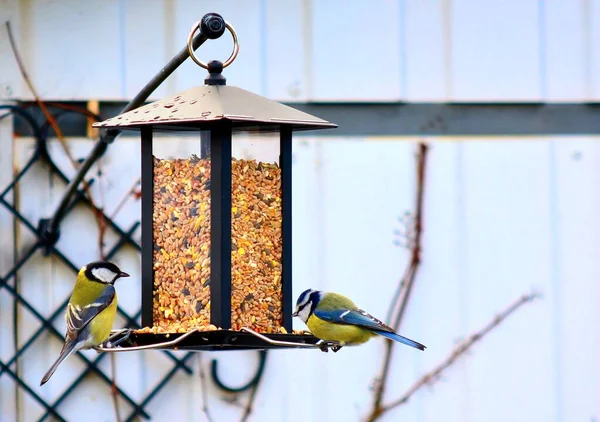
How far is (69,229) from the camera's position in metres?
4.49

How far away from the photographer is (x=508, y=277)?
484cm

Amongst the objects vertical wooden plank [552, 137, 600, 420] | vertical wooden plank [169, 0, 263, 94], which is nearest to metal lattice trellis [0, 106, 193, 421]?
vertical wooden plank [169, 0, 263, 94]

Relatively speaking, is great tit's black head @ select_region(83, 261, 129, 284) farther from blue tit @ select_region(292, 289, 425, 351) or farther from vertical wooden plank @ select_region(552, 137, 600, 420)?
vertical wooden plank @ select_region(552, 137, 600, 420)

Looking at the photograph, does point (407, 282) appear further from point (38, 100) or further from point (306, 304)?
point (38, 100)

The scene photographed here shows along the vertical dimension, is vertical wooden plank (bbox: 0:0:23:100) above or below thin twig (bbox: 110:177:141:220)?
above

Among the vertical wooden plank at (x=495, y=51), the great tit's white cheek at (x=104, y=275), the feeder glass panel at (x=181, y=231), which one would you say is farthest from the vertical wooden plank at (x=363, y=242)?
the feeder glass panel at (x=181, y=231)

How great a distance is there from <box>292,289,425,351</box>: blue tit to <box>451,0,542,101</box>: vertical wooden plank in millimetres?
1587

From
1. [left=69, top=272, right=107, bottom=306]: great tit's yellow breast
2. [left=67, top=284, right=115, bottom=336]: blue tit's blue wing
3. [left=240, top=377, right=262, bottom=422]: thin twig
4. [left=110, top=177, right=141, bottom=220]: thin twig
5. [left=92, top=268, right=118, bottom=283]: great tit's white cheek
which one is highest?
[left=110, top=177, right=141, bottom=220]: thin twig

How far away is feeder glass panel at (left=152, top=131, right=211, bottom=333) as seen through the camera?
3125 mm

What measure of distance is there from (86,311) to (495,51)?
7.69 feet

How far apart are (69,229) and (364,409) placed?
1.42m

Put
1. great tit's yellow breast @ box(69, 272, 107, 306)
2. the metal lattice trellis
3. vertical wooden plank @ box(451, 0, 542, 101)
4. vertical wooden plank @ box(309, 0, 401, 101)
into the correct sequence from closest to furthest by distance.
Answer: great tit's yellow breast @ box(69, 272, 107, 306) → the metal lattice trellis → vertical wooden plank @ box(309, 0, 401, 101) → vertical wooden plank @ box(451, 0, 542, 101)

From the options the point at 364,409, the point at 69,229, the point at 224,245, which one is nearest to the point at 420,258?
the point at 364,409

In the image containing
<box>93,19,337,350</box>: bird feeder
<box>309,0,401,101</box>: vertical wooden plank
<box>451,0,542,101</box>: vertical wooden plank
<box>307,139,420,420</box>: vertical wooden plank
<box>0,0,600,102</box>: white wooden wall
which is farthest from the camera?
<box>451,0,542,101</box>: vertical wooden plank
